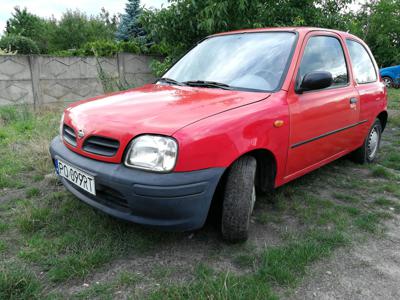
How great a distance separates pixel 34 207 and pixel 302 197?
2.38m

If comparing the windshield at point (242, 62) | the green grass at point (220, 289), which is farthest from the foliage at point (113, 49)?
the green grass at point (220, 289)

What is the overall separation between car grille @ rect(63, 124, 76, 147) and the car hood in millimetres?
66

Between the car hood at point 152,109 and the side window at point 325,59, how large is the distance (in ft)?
2.25

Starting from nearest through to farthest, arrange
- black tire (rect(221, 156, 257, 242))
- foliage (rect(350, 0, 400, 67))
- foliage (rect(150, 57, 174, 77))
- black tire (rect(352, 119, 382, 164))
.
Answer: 1. black tire (rect(221, 156, 257, 242))
2. black tire (rect(352, 119, 382, 164))
3. foliage (rect(150, 57, 174, 77))
4. foliage (rect(350, 0, 400, 67))

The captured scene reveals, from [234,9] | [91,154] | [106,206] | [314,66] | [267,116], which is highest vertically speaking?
[234,9]

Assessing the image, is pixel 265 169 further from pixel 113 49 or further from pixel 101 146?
pixel 113 49

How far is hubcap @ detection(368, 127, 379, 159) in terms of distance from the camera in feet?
14.0

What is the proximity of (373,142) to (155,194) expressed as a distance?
11.4 feet

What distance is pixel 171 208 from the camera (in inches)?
78.2

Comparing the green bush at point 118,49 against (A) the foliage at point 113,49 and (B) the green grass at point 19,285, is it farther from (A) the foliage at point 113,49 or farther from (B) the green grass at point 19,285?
(B) the green grass at point 19,285

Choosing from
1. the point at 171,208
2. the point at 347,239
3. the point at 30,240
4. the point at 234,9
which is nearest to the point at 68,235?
the point at 30,240

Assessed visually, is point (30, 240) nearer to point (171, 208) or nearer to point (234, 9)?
point (171, 208)

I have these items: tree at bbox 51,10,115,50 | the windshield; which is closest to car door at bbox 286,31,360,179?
the windshield

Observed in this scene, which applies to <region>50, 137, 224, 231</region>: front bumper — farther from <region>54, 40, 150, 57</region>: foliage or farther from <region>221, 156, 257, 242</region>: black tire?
<region>54, 40, 150, 57</region>: foliage
